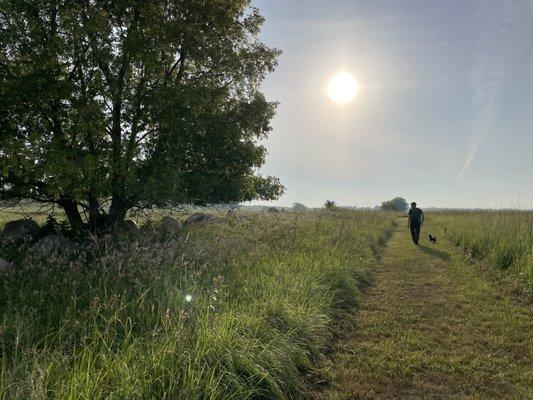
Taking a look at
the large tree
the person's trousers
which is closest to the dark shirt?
the person's trousers

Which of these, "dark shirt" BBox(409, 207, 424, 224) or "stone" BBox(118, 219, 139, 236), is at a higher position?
"dark shirt" BBox(409, 207, 424, 224)

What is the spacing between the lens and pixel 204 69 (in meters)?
15.2

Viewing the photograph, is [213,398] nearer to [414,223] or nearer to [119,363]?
[119,363]

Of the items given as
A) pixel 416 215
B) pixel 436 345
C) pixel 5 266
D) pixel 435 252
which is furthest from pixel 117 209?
pixel 416 215

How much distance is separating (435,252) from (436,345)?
11.0 metres

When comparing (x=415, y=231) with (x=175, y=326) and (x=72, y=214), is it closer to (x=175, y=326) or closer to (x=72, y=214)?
(x=72, y=214)

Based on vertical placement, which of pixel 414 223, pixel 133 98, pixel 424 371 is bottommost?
pixel 424 371

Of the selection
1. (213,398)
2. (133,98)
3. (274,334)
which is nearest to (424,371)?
(274,334)

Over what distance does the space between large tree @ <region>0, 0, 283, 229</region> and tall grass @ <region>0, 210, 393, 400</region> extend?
170 inches

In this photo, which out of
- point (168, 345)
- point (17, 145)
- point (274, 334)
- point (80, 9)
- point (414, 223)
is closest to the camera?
point (168, 345)

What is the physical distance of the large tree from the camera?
11406mm

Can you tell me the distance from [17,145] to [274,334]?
9104 millimetres

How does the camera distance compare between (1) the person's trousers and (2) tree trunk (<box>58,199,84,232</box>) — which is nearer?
(2) tree trunk (<box>58,199,84,232</box>)

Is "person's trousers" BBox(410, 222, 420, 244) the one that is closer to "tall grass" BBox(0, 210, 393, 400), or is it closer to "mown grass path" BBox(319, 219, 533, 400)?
"mown grass path" BBox(319, 219, 533, 400)
